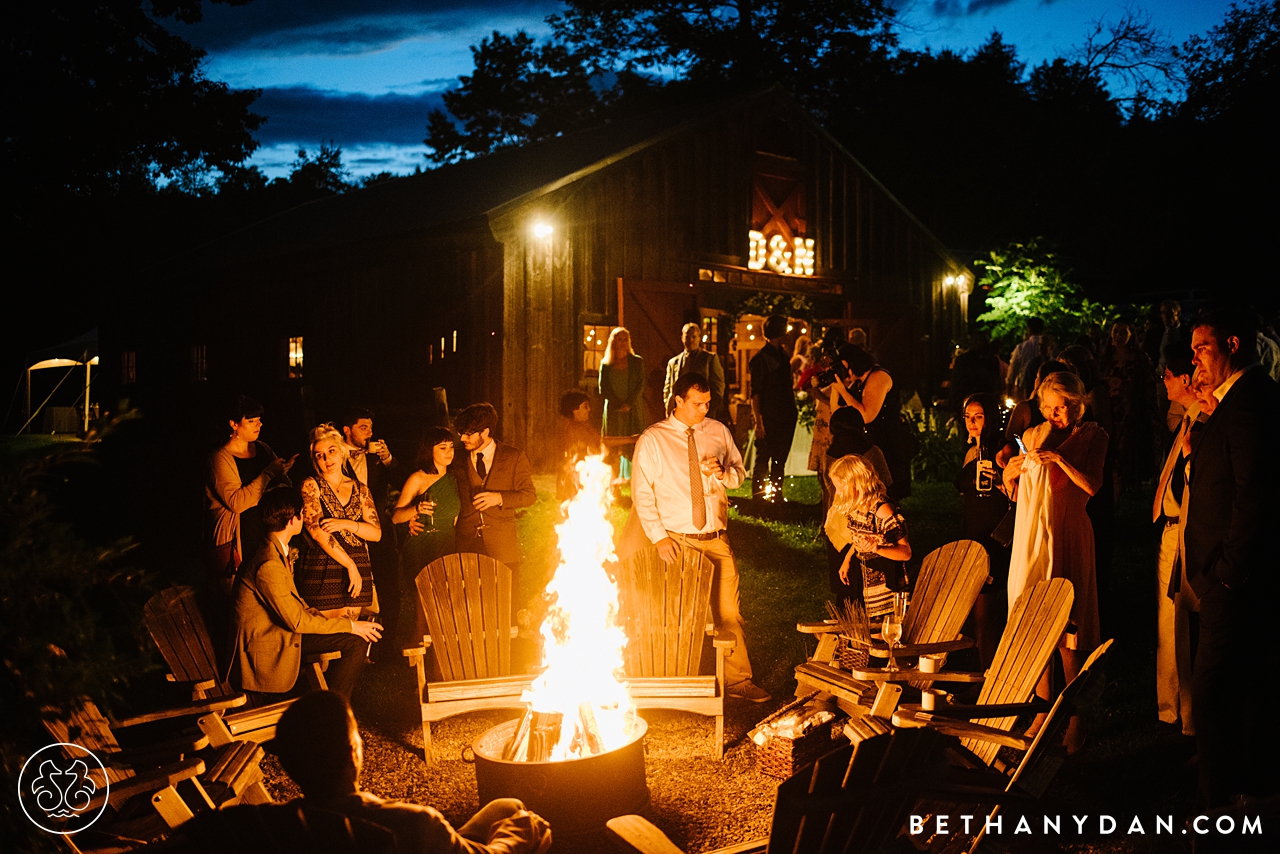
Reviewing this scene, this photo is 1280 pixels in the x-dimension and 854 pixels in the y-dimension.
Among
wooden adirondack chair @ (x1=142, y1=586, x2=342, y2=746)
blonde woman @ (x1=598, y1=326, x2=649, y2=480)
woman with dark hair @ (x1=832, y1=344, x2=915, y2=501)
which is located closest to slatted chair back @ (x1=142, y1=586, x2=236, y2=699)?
wooden adirondack chair @ (x1=142, y1=586, x2=342, y2=746)

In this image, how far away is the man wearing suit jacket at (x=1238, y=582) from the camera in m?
3.84

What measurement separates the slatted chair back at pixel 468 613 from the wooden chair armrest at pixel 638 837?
2349 millimetres

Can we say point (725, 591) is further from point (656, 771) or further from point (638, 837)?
point (638, 837)

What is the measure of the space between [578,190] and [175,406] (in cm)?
1274

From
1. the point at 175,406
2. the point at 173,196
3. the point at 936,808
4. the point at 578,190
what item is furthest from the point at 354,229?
the point at 173,196

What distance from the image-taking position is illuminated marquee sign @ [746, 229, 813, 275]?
16.6m

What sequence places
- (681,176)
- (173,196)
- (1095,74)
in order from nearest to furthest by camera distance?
(681,176) < (1095,74) < (173,196)

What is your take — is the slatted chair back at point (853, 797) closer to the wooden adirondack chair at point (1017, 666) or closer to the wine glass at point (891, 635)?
the wooden adirondack chair at point (1017, 666)

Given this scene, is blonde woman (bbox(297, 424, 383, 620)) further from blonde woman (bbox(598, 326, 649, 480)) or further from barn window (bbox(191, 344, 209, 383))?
barn window (bbox(191, 344, 209, 383))

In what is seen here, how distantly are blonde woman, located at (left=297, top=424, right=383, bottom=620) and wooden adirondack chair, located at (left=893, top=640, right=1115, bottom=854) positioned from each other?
10.8 feet

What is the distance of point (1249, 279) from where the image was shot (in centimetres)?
2898

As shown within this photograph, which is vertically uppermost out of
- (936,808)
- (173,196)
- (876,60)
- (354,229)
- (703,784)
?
(876,60)

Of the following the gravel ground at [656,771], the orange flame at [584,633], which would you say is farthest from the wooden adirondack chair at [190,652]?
the orange flame at [584,633]

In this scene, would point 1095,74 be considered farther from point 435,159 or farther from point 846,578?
point 846,578
